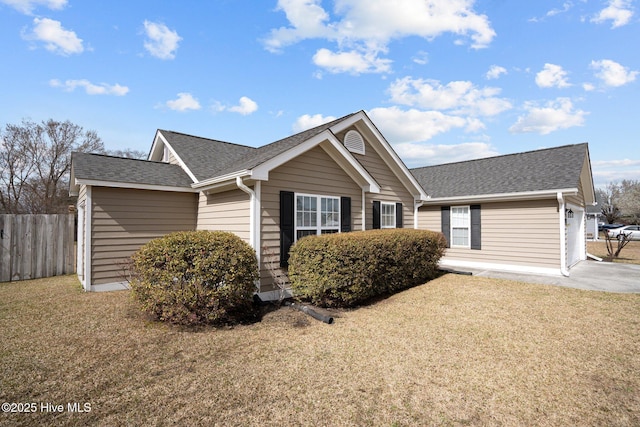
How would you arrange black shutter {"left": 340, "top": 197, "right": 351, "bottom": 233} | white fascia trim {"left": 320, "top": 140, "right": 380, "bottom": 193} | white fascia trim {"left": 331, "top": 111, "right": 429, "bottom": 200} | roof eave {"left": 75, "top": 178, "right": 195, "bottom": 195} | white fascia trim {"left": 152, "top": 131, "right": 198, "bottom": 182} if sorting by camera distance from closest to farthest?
roof eave {"left": 75, "top": 178, "right": 195, "bottom": 195} → white fascia trim {"left": 320, "top": 140, "right": 380, "bottom": 193} → black shutter {"left": 340, "top": 197, "right": 351, "bottom": 233} → white fascia trim {"left": 152, "top": 131, "right": 198, "bottom": 182} → white fascia trim {"left": 331, "top": 111, "right": 429, "bottom": 200}

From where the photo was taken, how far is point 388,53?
1159 centimetres

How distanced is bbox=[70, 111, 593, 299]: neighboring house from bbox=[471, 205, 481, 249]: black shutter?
0.04 metres

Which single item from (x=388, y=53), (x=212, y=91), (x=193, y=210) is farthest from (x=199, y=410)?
(x=388, y=53)

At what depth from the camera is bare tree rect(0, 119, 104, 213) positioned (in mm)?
21828

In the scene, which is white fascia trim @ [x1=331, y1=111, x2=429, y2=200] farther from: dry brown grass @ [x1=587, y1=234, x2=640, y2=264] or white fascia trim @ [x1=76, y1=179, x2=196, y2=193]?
dry brown grass @ [x1=587, y1=234, x2=640, y2=264]

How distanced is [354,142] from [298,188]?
3713mm

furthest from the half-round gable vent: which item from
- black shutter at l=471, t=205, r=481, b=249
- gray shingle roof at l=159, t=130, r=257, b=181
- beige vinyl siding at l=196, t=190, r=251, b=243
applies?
black shutter at l=471, t=205, r=481, b=249

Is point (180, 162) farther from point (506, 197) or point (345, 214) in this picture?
point (506, 197)

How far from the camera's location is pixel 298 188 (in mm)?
7812

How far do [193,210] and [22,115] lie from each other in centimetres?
2268

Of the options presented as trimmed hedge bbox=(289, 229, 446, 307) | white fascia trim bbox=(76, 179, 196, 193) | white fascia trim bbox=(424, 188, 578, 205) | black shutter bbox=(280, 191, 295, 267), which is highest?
white fascia trim bbox=(76, 179, 196, 193)

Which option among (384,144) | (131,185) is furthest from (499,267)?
(131,185)

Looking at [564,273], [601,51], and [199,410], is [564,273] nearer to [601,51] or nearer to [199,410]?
[601,51]

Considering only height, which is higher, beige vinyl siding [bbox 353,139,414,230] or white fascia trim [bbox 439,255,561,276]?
beige vinyl siding [bbox 353,139,414,230]
